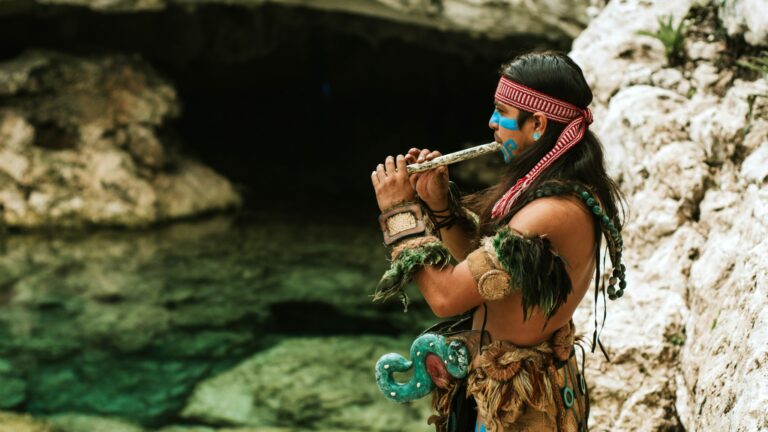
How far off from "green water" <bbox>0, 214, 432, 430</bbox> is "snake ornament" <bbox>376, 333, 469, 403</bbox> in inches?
112

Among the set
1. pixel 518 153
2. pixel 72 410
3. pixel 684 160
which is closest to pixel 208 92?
pixel 72 410

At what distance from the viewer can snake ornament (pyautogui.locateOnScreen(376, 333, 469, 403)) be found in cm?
230

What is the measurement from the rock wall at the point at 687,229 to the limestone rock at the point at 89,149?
558 centimetres

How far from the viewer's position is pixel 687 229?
11.4ft

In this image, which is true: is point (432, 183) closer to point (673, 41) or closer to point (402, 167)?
point (402, 167)

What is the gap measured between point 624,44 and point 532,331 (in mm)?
2650

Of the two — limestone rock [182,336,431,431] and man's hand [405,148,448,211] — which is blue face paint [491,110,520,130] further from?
limestone rock [182,336,431,431]

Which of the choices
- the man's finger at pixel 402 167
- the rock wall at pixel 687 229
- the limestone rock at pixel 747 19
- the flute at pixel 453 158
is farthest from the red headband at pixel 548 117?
the limestone rock at pixel 747 19

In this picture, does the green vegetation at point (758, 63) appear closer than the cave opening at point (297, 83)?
Yes

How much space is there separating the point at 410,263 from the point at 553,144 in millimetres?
499

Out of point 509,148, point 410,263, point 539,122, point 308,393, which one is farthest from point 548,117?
point 308,393

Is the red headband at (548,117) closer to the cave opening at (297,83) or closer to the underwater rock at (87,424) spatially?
the underwater rock at (87,424)

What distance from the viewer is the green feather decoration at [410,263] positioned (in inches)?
82.7

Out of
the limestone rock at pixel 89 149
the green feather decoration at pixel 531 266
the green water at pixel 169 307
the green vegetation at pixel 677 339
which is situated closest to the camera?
the green feather decoration at pixel 531 266
